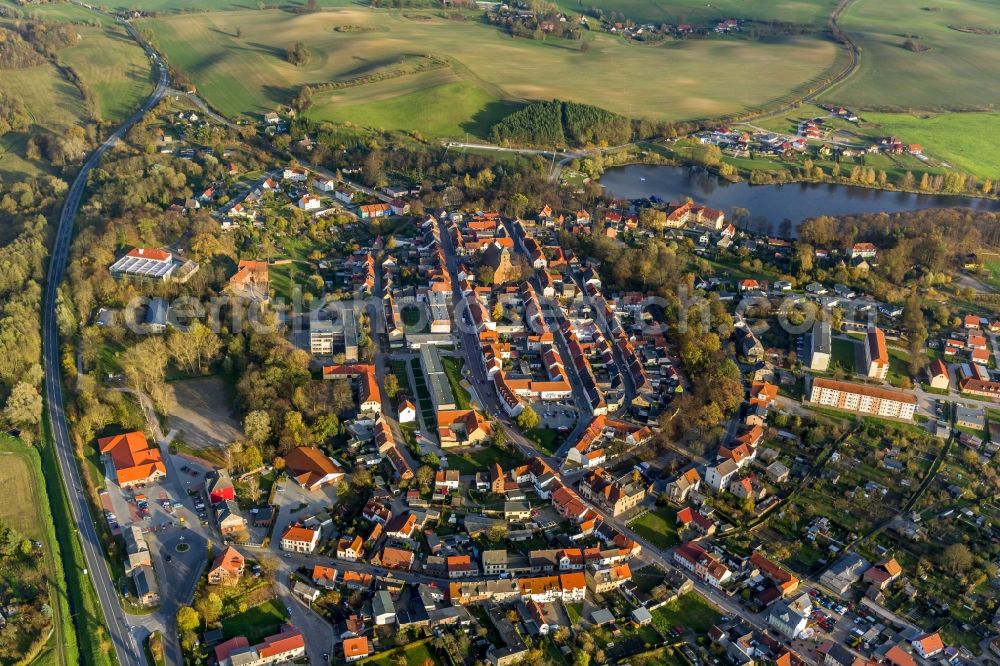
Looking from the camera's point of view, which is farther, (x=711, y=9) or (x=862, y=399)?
(x=711, y=9)

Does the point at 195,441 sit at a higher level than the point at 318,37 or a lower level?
lower

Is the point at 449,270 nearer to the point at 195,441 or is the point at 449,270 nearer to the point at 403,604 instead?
the point at 195,441

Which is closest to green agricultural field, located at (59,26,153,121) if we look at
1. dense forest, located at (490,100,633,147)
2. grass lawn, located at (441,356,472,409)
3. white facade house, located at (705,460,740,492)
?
dense forest, located at (490,100,633,147)

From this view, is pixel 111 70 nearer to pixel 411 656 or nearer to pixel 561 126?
pixel 561 126

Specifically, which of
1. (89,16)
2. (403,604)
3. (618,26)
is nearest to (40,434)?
(403,604)

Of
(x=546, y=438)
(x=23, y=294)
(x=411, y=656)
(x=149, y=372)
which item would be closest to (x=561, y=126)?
(x=546, y=438)

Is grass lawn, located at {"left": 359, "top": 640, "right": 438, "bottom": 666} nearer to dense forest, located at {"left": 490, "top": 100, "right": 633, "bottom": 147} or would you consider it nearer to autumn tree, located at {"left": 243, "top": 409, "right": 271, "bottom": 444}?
autumn tree, located at {"left": 243, "top": 409, "right": 271, "bottom": 444}

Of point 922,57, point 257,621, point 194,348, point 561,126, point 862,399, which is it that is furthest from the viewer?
point 922,57
